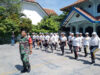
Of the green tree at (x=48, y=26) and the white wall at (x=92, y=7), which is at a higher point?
the white wall at (x=92, y=7)

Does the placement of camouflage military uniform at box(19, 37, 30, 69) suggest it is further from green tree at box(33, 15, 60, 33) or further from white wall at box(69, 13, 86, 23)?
green tree at box(33, 15, 60, 33)

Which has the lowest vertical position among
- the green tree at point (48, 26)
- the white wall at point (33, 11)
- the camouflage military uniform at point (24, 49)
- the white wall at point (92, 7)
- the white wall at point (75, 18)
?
the camouflage military uniform at point (24, 49)

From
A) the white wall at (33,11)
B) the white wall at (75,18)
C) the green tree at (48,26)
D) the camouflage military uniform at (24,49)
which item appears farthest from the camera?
the white wall at (33,11)

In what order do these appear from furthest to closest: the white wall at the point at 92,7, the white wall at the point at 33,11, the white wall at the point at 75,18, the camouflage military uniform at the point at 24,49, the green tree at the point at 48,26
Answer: the white wall at the point at 33,11 → the green tree at the point at 48,26 → the white wall at the point at 75,18 → the white wall at the point at 92,7 → the camouflage military uniform at the point at 24,49

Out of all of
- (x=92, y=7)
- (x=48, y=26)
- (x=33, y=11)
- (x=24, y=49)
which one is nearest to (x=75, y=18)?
(x=92, y=7)

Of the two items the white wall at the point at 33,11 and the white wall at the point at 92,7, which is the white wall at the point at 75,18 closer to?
the white wall at the point at 92,7

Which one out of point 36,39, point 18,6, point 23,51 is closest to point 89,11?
point 36,39

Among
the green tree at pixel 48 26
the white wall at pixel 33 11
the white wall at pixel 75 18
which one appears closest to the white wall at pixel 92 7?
the white wall at pixel 75 18

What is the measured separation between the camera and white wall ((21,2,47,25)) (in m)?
27.1

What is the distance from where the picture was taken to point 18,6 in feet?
69.2

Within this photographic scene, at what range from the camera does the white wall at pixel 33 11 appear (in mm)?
27062

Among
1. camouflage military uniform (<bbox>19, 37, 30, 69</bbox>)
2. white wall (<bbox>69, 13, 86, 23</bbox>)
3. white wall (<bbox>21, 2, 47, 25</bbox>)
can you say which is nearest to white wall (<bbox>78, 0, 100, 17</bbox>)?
white wall (<bbox>69, 13, 86, 23</bbox>)

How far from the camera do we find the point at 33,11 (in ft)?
92.7

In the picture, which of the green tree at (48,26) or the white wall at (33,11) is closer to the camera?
the green tree at (48,26)
